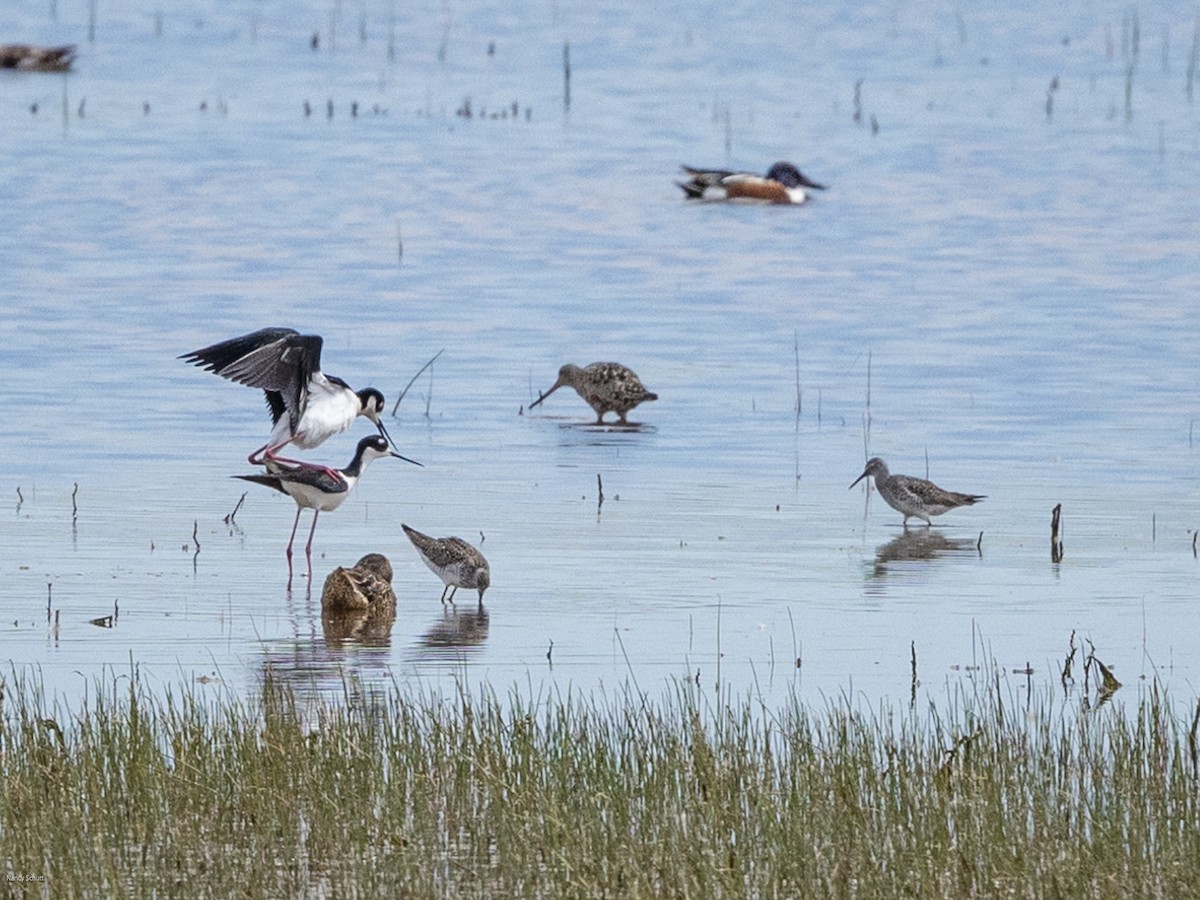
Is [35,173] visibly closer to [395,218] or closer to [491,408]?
[395,218]

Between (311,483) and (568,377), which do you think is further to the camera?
(568,377)

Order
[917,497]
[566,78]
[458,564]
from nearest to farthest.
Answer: [458,564] < [917,497] < [566,78]

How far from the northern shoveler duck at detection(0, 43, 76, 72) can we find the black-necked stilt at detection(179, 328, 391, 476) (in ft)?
93.3

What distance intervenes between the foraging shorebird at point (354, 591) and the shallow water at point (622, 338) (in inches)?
9.5

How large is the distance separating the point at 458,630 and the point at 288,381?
3266 mm

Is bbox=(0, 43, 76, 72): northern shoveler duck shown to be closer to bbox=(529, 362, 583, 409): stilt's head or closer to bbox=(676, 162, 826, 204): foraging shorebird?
bbox=(676, 162, 826, 204): foraging shorebird

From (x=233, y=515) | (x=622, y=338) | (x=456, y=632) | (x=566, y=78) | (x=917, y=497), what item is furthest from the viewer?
(x=566, y=78)

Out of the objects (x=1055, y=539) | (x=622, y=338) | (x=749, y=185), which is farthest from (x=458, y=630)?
(x=749, y=185)

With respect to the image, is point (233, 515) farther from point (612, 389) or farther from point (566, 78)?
point (566, 78)

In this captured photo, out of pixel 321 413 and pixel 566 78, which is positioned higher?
pixel 566 78

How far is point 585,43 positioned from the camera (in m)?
45.7

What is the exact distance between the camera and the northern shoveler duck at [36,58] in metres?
40.9

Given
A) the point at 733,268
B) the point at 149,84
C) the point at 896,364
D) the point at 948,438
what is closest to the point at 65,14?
the point at 149,84

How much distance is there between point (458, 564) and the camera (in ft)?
34.8
